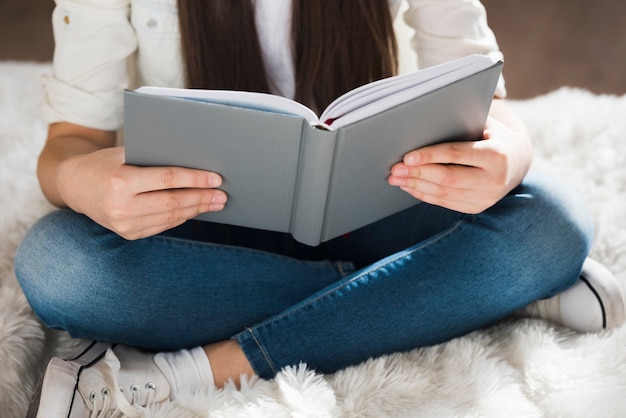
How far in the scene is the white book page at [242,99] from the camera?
0.73m

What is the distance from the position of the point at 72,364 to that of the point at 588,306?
0.63 metres

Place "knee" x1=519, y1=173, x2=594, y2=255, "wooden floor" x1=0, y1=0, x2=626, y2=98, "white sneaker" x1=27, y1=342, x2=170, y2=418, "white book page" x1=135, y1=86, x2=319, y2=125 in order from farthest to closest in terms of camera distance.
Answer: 1. "wooden floor" x1=0, y1=0, x2=626, y2=98
2. "knee" x1=519, y1=173, x2=594, y2=255
3. "white sneaker" x1=27, y1=342, x2=170, y2=418
4. "white book page" x1=135, y1=86, x2=319, y2=125

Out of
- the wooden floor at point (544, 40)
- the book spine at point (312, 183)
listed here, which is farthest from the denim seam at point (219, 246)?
the wooden floor at point (544, 40)

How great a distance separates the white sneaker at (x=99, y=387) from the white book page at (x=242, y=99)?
0.34m

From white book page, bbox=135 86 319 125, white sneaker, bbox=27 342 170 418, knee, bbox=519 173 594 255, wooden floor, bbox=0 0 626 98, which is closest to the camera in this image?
white book page, bbox=135 86 319 125

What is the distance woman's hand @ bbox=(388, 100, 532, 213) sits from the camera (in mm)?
818

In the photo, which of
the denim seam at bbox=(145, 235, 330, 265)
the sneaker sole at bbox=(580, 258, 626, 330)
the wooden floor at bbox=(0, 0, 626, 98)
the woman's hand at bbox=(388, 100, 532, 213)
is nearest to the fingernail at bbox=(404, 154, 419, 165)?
the woman's hand at bbox=(388, 100, 532, 213)

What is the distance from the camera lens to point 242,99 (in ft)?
2.40

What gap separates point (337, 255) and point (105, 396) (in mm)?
357

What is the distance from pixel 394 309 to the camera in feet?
2.95

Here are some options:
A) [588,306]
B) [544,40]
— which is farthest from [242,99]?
[544,40]

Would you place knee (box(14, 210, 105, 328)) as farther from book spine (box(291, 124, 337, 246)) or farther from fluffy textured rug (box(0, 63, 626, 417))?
book spine (box(291, 124, 337, 246))

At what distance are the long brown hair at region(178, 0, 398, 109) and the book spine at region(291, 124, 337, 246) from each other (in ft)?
0.79

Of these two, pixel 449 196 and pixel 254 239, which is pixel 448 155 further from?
pixel 254 239
